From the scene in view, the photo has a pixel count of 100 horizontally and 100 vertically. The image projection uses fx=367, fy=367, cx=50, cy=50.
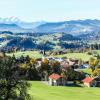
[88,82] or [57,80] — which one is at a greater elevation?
[57,80]

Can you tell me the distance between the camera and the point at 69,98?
8681 centimetres

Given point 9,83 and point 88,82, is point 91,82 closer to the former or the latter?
point 88,82

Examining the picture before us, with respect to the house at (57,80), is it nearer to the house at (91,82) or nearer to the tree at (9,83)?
the house at (91,82)

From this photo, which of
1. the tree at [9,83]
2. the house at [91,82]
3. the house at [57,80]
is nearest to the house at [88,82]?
the house at [91,82]

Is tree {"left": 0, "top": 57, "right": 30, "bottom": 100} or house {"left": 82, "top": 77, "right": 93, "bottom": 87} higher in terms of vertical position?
tree {"left": 0, "top": 57, "right": 30, "bottom": 100}

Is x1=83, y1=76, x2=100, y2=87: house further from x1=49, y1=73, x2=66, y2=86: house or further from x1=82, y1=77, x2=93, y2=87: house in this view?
x1=49, y1=73, x2=66, y2=86: house

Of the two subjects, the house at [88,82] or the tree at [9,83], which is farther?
the house at [88,82]

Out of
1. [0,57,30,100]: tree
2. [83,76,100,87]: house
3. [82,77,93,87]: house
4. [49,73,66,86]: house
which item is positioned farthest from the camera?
[83,76,100,87]: house

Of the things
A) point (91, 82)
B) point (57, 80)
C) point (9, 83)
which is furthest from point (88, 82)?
point (9, 83)

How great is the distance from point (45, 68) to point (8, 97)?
3742 inches

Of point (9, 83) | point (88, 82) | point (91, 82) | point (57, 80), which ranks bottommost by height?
point (91, 82)

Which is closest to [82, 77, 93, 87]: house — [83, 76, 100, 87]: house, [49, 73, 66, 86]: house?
[83, 76, 100, 87]: house

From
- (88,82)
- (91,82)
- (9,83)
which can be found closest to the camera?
(9,83)

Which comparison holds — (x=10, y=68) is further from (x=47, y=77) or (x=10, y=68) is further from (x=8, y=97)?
(x=47, y=77)
